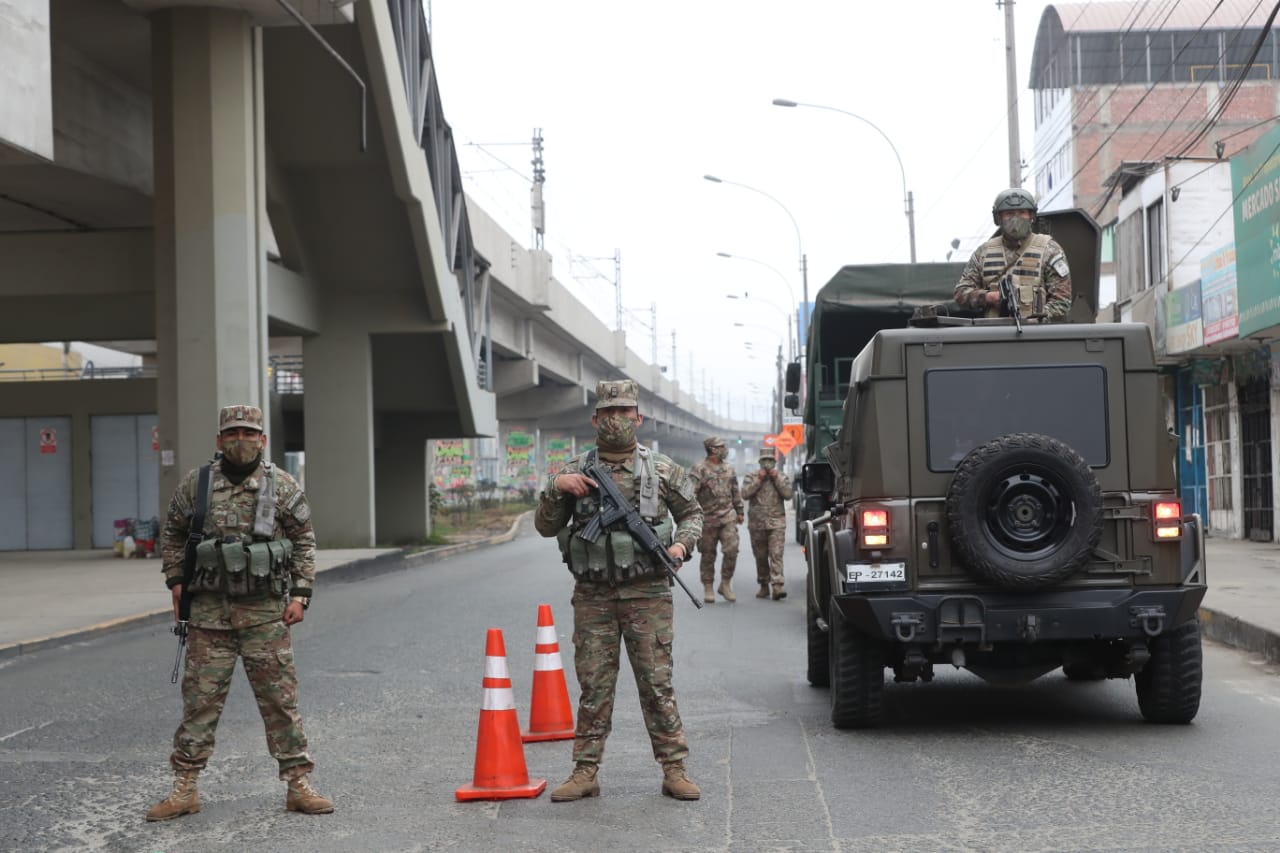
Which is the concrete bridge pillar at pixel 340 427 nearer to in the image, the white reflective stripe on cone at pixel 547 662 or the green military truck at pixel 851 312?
the green military truck at pixel 851 312

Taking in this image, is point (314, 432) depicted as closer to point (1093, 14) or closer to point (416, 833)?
point (416, 833)

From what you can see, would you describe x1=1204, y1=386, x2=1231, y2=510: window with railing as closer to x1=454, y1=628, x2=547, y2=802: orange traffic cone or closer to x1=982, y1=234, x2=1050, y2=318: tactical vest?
x1=982, y1=234, x2=1050, y2=318: tactical vest

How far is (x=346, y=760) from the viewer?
26.9 ft

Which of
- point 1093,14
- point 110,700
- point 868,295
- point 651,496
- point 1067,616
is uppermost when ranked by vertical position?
point 1093,14

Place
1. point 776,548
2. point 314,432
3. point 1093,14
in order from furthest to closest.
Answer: point 1093,14
point 314,432
point 776,548

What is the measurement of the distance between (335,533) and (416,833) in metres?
26.0

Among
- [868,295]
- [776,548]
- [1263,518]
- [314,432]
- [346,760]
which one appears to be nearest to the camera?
[346,760]

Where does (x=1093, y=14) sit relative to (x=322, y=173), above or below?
above

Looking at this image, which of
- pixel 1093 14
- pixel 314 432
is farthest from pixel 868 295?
pixel 1093 14

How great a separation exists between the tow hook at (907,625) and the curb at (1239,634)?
511 cm

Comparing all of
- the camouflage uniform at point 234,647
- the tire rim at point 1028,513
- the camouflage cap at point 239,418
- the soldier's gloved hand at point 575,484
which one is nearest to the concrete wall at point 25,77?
the camouflage cap at point 239,418

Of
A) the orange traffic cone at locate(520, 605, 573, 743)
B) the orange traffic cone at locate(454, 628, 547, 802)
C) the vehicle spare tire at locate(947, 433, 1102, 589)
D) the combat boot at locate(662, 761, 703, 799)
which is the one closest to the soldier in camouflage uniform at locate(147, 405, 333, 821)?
the orange traffic cone at locate(454, 628, 547, 802)

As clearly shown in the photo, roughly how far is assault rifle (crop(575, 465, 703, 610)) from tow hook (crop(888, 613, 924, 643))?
1733 mm

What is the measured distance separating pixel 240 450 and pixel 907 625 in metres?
3.54
